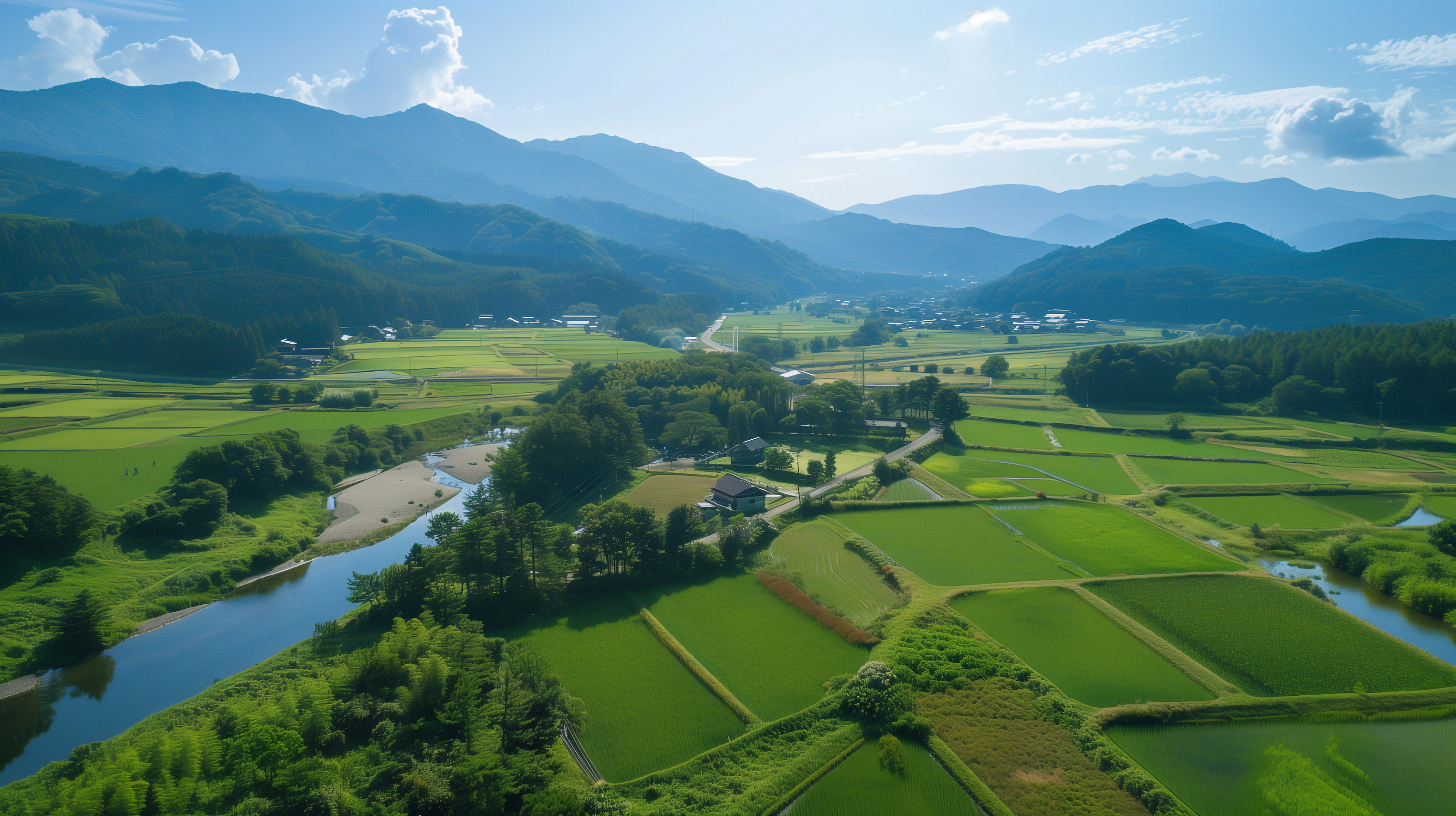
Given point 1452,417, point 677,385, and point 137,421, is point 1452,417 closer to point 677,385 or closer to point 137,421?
point 677,385

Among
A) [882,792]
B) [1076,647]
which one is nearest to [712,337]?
[1076,647]

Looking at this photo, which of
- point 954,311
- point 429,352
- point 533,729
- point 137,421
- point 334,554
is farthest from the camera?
point 954,311

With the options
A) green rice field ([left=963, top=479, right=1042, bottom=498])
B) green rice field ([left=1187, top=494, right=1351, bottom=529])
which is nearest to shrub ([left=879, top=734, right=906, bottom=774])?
green rice field ([left=963, top=479, right=1042, bottom=498])

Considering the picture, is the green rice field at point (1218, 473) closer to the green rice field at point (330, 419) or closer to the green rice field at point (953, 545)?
the green rice field at point (953, 545)

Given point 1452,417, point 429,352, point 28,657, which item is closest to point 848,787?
point 28,657

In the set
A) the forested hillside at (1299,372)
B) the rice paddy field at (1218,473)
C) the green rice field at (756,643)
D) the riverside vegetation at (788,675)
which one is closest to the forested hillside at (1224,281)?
the forested hillside at (1299,372)

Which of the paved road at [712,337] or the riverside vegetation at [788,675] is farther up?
the paved road at [712,337]

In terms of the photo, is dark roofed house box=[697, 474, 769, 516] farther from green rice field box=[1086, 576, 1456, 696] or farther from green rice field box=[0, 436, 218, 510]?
green rice field box=[0, 436, 218, 510]
